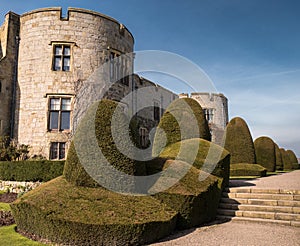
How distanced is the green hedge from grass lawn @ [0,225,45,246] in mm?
5387

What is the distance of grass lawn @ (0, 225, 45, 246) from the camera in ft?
14.9

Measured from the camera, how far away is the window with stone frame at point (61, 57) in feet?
45.9

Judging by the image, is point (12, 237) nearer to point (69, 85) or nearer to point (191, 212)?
point (191, 212)

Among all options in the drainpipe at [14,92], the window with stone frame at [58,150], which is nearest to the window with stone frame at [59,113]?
the window with stone frame at [58,150]

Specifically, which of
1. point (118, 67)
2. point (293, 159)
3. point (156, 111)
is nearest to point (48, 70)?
point (118, 67)

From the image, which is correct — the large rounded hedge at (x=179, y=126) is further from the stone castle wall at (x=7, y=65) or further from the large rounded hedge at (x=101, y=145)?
the stone castle wall at (x=7, y=65)

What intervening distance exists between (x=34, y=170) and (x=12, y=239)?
656cm

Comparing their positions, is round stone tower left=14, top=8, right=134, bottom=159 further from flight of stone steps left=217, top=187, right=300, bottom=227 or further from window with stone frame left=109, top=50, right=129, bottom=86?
flight of stone steps left=217, top=187, right=300, bottom=227

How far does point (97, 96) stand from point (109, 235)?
34.3 feet

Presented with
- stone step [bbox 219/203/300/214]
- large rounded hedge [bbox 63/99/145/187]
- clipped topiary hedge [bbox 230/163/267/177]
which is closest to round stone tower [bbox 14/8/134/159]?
large rounded hedge [bbox 63/99/145/187]

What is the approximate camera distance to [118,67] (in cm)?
1545

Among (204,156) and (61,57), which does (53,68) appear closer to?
(61,57)

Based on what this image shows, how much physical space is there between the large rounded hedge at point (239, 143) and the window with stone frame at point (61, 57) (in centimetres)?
1047

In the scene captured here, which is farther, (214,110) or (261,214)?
(214,110)
